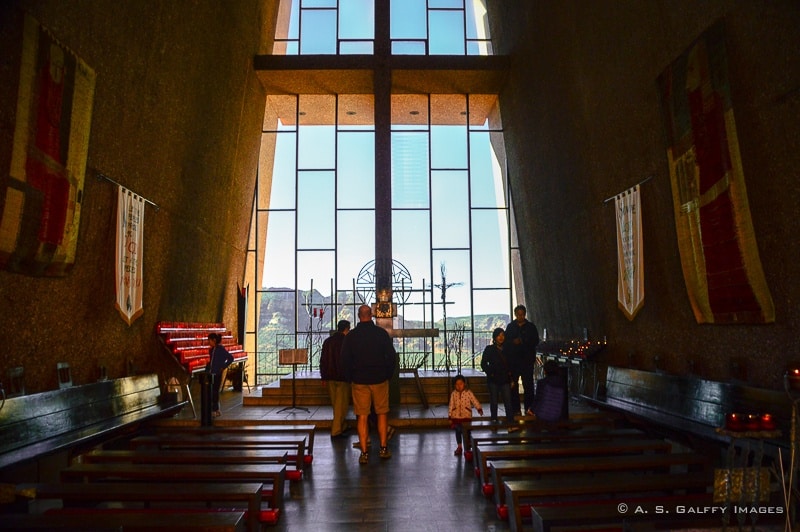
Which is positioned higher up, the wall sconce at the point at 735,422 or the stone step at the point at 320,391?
the wall sconce at the point at 735,422

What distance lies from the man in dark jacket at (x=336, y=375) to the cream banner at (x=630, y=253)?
3.52 m

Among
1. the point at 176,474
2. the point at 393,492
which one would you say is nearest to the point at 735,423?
the point at 393,492

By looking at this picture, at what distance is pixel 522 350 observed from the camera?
712cm

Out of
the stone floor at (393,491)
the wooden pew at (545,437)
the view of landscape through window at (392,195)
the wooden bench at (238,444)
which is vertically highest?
the view of landscape through window at (392,195)

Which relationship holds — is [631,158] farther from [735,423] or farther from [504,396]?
[735,423]

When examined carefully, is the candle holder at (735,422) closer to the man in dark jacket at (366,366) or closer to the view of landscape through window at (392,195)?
the man in dark jacket at (366,366)

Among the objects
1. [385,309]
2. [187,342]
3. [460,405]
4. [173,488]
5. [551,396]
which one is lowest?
[173,488]

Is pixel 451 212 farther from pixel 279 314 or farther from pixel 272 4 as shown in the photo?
pixel 272 4

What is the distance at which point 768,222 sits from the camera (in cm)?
446

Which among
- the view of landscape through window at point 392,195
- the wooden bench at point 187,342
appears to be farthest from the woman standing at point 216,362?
the view of landscape through window at point 392,195

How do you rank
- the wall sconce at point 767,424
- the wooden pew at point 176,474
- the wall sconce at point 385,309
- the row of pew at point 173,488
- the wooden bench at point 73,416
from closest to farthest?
the wall sconce at point 767,424, the row of pew at point 173,488, the wooden pew at point 176,474, the wooden bench at point 73,416, the wall sconce at point 385,309

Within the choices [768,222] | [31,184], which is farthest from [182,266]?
[768,222]

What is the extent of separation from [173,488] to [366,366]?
7.49 ft

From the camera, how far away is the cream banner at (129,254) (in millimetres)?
6301
